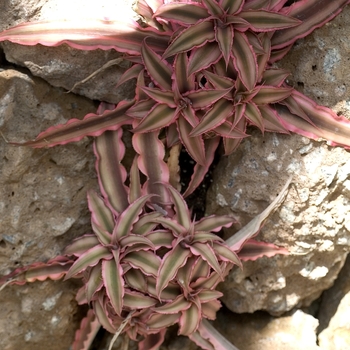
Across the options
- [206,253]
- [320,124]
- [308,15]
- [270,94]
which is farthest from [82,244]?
[308,15]

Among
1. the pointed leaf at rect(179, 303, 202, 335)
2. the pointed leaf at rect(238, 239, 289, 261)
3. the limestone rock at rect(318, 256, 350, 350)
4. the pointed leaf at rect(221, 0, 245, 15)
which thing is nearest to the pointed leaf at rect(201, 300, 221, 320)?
the pointed leaf at rect(179, 303, 202, 335)

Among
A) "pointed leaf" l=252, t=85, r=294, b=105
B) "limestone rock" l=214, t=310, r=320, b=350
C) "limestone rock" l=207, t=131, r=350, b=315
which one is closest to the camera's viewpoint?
"pointed leaf" l=252, t=85, r=294, b=105

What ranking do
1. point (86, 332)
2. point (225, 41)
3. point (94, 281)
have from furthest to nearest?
point (86, 332) < point (94, 281) < point (225, 41)

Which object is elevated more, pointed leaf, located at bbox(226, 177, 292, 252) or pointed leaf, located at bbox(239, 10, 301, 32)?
pointed leaf, located at bbox(239, 10, 301, 32)

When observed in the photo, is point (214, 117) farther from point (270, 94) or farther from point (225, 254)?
point (225, 254)

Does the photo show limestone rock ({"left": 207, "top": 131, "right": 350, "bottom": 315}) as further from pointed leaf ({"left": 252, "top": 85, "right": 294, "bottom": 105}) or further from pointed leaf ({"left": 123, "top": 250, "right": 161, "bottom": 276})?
pointed leaf ({"left": 123, "top": 250, "right": 161, "bottom": 276})

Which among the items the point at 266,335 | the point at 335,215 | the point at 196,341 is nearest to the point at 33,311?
the point at 196,341

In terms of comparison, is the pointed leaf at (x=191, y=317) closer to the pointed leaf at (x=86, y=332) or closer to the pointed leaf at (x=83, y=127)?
the pointed leaf at (x=86, y=332)
